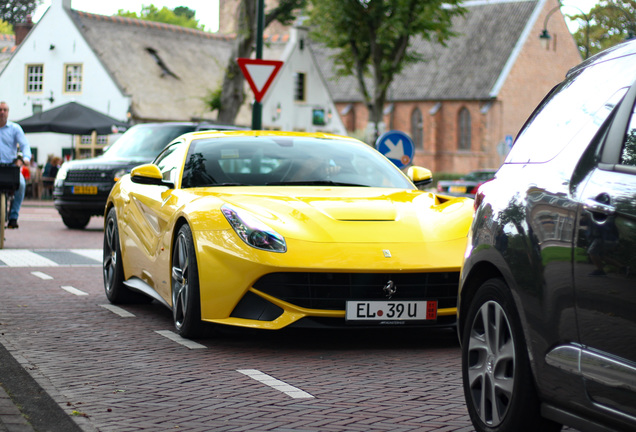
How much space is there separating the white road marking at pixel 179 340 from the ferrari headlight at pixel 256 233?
86 cm

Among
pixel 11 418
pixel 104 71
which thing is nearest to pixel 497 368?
pixel 11 418

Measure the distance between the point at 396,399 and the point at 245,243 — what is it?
1.66 metres

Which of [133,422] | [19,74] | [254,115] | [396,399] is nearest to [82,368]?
[133,422]

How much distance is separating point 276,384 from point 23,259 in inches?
330

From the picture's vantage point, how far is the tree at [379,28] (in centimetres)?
4409

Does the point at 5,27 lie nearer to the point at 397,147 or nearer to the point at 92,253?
the point at 397,147

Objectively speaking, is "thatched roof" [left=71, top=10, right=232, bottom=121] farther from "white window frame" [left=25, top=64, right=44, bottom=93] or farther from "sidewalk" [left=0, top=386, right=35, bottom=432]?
"sidewalk" [left=0, top=386, right=35, bottom=432]

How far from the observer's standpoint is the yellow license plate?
20.1 metres

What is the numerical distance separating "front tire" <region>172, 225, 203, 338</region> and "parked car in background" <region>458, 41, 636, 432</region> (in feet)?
8.38

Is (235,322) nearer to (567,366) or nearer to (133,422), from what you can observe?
(133,422)

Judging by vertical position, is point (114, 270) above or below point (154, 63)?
below

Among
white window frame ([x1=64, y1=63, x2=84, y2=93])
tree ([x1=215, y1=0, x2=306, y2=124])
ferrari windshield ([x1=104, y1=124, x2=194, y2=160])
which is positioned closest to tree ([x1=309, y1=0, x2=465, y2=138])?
white window frame ([x1=64, y1=63, x2=84, y2=93])

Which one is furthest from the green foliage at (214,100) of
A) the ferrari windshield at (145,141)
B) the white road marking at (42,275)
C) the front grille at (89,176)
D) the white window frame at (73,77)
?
the white road marking at (42,275)

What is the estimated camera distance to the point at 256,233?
22.2 ft
